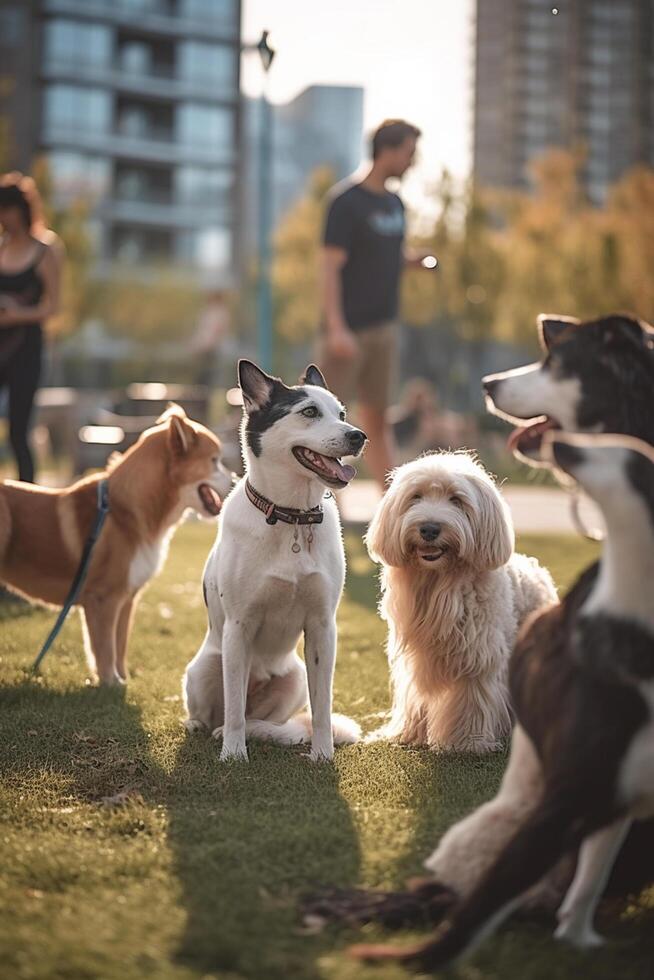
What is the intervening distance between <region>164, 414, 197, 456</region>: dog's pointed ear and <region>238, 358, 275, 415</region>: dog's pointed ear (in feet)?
4.19

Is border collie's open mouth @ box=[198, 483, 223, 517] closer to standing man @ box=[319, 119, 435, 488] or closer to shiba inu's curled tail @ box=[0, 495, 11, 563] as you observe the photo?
shiba inu's curled tail @ box=[0, 495, 11, 563]

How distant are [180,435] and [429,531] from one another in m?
1.78

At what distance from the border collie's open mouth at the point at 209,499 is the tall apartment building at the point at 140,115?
58.3m

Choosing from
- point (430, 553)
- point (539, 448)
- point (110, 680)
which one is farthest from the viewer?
point (110, 680)

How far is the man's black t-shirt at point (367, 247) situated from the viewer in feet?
Answer: 28.8

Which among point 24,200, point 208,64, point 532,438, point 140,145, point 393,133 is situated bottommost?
point 532,438

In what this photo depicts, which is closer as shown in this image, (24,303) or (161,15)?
(24,303)

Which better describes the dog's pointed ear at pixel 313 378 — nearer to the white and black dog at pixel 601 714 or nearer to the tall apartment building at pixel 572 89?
the white and black dog at pixel 601 714

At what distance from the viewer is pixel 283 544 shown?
179 inches

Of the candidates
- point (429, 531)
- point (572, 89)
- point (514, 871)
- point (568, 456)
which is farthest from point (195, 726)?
point (572, 89)

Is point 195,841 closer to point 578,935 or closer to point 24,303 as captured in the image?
point 578,935

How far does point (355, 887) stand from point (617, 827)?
84 centimetres

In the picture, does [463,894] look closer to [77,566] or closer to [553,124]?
[77,566]

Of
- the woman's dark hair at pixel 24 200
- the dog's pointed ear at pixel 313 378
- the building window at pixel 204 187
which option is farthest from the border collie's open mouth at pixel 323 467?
the building window at pixel 204 187
